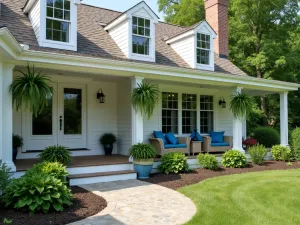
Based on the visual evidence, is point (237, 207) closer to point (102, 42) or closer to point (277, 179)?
point (277, 179)

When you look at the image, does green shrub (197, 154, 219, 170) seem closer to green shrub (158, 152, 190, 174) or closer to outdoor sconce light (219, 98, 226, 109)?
green shrub (158, 152, 190, 174)

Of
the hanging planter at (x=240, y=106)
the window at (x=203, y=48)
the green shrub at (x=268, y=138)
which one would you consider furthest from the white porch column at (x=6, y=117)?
the green shrub at (x=268, y=138)

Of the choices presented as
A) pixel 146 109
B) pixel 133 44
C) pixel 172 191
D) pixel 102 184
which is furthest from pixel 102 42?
pixel 172 191

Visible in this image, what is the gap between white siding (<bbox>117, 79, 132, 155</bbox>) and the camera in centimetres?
978

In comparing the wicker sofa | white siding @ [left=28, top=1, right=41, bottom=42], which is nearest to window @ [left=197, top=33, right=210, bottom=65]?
the wicker sofa

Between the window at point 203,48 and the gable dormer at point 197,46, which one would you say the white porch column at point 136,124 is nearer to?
the gable dormer at point 197,46

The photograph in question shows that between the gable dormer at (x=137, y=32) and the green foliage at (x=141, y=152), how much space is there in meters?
2.91

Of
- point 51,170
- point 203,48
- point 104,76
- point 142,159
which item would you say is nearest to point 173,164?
point 142,159

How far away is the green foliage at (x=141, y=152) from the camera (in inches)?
303

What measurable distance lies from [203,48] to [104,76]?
4.16 m

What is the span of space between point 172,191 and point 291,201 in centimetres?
241

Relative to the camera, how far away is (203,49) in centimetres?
1091

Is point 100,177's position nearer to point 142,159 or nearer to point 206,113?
point 142,159

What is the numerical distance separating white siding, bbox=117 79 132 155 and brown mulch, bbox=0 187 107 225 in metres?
4.23
